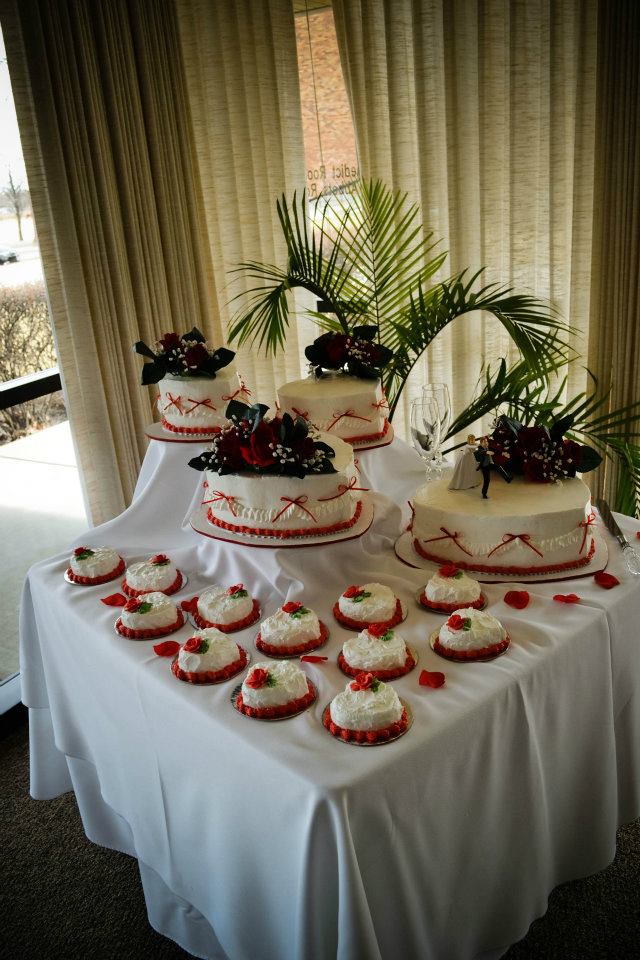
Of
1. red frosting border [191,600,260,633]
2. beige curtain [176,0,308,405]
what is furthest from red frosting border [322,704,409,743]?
beige curtain [176,0,308,405]

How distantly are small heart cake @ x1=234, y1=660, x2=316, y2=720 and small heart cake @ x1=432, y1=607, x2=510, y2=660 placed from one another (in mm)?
316

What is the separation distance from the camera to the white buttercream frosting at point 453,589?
1837 mm

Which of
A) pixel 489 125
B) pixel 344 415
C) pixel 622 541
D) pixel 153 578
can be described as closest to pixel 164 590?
pixel 153 578

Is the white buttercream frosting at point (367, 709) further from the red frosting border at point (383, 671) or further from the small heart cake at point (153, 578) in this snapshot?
the small heart cake at point (153, 578)

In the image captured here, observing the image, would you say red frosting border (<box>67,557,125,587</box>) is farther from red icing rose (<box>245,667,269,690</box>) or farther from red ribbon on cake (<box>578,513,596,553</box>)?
red ribbon on cake (<box>578,513,596,553</box>)

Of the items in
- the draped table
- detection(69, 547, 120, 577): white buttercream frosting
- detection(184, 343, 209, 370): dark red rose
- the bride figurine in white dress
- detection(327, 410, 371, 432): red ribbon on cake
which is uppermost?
detection(184, 343, 209, 370): dark red rose

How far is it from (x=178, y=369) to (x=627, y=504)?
6.01 ft

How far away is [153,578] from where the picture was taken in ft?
6.72

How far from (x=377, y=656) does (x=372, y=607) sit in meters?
0.20

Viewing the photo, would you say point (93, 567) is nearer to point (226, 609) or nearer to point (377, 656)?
point (226, 609)

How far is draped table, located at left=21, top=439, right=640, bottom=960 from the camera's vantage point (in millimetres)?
1411

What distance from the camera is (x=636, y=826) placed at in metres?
2.32

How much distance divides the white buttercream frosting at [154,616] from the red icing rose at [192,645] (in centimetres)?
20

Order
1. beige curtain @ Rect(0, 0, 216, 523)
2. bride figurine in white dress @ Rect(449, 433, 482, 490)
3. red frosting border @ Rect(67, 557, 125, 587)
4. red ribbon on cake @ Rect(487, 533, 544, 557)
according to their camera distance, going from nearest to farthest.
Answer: red ribbon on cake @ Rect(487, 533, 544, 557), bride figurine in white dress @ Rect(449, 433, 482, 490), red frosting border @ Rect(67, 557, 125, 587), beige curtain @ Rect(0, 0, 216, 523)
